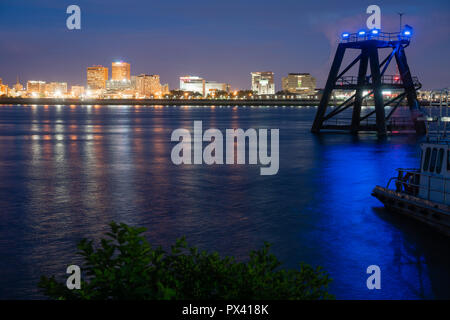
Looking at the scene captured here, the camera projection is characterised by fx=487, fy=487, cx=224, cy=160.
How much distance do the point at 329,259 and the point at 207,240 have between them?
15.1ft

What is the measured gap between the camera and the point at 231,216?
2173 centimetres

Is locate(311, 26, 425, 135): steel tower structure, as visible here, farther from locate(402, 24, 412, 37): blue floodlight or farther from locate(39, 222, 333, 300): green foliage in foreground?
locate(39, 222, 333, 300): green foliage in foreground

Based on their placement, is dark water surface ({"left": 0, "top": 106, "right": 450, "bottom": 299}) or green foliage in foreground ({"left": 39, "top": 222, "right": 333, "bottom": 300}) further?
dark water surface ({"left": 0, "top": 106, "right": 450, "bottom": 299})

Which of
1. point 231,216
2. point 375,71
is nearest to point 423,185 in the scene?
point 231,216

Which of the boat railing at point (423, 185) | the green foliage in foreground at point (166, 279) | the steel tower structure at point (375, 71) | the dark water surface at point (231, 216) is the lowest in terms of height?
the dark water surface at point (231, 216)

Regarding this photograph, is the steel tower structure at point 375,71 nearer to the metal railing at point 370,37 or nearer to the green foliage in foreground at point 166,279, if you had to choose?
the metal railing at point 370,37

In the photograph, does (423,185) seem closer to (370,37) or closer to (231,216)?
(231,216)

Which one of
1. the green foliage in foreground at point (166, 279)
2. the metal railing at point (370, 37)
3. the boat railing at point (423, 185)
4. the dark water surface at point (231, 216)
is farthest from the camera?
the metal railing at point (370, 37)

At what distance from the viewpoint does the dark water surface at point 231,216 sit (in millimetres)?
15242

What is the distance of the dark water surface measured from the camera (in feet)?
50.0

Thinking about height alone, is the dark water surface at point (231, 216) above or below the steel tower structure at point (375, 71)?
below

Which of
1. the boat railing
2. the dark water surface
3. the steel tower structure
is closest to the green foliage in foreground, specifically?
the dark water surface

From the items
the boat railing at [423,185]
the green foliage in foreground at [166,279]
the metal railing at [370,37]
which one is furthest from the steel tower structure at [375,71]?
the green foliage in foreground at [166,279]

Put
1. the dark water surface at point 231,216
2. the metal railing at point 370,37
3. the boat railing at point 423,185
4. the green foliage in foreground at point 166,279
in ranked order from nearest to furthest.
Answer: the green foliage in foreground at point 166,279, the dark water surface at point 231,216, the boat railing at point 423,185, the metal railing at point 370,37
